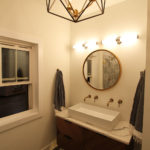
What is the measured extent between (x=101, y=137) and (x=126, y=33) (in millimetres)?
1626

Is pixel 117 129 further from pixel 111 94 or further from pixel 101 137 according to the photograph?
pixel 111 94

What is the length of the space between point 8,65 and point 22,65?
0.71 feet

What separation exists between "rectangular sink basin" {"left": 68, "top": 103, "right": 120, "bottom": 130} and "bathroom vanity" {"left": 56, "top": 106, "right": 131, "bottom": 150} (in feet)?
0.19

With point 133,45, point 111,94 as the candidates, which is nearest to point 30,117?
point 111,94

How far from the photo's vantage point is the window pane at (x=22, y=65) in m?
1.74

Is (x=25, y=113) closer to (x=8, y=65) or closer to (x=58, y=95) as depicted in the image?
(x=58, y=95)

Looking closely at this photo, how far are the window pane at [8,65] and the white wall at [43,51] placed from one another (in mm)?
322

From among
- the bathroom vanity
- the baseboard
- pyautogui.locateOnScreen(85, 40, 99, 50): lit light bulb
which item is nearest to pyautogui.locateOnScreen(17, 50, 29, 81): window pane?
the bathroom vanity

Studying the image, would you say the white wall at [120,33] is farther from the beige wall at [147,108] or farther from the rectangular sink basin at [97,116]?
the beige wall at [147,108]

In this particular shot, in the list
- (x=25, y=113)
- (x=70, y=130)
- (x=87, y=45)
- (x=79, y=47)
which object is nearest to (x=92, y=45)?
(x=87, y=45)

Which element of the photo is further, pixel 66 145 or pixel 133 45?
pixel 66 145

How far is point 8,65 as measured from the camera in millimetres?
1613

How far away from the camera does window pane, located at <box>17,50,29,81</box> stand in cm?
174

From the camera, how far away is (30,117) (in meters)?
1.73
